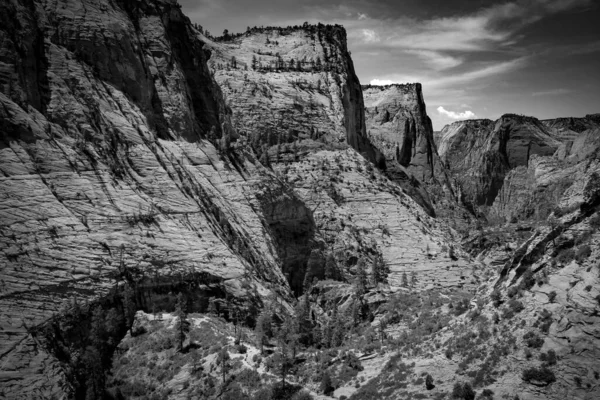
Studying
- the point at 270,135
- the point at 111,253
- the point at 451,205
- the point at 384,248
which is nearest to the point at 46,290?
the point at 111,253

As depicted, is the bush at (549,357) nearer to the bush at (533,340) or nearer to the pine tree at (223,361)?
the bush at (533,340)

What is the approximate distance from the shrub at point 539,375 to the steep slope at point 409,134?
373 feet

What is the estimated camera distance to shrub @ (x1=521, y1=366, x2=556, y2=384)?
1057 inches

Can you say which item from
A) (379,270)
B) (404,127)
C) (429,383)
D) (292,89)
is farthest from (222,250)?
(404,127)

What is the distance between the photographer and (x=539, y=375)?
89.6 feet

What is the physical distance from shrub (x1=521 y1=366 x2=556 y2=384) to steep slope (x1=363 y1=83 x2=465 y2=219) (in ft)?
373

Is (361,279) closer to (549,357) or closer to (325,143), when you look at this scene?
(325,143)

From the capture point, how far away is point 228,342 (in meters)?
43.6

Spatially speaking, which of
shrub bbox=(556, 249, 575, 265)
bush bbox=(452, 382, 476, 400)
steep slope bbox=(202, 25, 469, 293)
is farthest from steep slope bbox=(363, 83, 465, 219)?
bush bbox=(452, 382, 476, 400)

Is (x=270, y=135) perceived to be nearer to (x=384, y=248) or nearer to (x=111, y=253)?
(x=384, y=248)

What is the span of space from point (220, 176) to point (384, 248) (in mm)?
26076

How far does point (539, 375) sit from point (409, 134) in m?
136

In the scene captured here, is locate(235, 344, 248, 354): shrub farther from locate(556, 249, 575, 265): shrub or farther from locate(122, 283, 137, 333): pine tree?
locate(556, 249, 575, 265): shrub

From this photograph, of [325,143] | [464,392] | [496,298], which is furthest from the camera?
[325,143]
